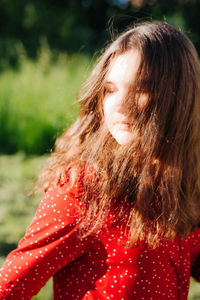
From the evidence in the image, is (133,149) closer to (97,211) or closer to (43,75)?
(97,211)

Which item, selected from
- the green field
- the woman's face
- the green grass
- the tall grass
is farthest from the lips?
the tall grass

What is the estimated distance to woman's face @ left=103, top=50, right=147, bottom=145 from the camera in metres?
1.15

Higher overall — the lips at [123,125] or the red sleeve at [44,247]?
the lips at [123,125]

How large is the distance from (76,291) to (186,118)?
0.63m

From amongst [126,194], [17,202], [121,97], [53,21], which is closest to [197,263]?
[126,194]

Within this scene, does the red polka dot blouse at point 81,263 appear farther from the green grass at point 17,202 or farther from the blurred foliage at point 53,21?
the blurred foliage at point 53,21

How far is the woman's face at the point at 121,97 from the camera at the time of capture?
45.1 inches

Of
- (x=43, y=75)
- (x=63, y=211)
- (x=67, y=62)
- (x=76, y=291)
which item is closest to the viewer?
(x=63, y=211)

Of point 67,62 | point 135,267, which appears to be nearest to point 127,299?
point 135,267

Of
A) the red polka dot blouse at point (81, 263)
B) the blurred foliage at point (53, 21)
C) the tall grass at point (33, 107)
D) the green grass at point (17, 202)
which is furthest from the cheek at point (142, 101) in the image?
the blurred foliage at point (53, 21)

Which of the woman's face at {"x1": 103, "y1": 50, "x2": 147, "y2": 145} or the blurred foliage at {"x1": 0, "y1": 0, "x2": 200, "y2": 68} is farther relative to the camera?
the blurred foliage at {"x1": 0, "y1": 0, "x2": 200, "y2": 68}

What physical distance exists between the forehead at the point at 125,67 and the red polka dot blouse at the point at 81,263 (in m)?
0.35

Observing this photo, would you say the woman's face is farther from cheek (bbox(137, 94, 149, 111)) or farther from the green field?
the green field

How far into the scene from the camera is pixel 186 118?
1209 millimetres
